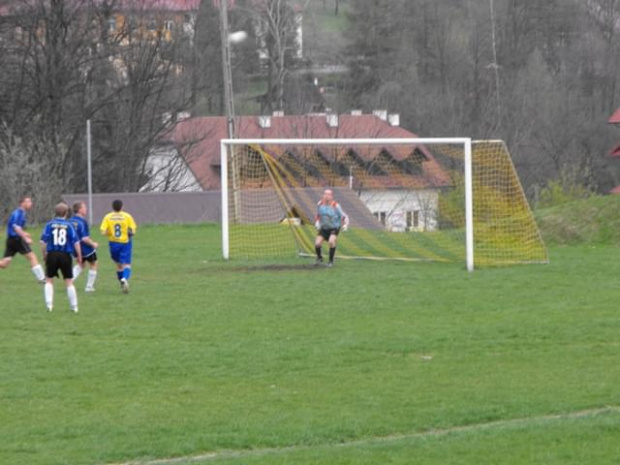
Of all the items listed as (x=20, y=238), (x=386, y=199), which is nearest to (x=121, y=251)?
(x=20, y=238)

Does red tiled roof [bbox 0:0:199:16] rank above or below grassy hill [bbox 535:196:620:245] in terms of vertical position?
above

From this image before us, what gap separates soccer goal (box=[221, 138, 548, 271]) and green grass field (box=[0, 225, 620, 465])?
3048 mm

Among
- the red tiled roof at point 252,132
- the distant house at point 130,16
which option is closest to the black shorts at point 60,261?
the distant house at point 130,16

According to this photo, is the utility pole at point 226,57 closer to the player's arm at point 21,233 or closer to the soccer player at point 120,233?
the player's arm at point 21,233

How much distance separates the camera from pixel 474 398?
11.3 m

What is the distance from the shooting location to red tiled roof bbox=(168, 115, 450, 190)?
57469 millimetres

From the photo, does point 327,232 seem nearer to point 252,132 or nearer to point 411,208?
point 411,208

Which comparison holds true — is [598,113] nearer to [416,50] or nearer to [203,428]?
[416,50]

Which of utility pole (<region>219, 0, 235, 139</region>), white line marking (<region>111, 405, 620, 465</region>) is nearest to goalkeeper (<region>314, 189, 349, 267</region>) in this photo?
utility pole (<region>219, 0, 235, 139</region>)

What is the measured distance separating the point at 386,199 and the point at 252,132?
32097mm

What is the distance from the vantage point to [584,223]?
31.5m

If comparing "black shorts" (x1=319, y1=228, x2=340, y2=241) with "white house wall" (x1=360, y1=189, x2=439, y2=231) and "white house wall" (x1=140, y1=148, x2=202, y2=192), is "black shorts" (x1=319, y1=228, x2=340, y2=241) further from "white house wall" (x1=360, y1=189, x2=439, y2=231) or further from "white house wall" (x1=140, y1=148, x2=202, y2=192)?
"white house wall" (x1=140, y1=148, x2=202, y2=192)

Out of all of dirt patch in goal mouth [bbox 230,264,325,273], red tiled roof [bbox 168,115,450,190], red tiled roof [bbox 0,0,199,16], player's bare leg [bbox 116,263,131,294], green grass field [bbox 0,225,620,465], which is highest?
red tiled roof [bbox 0,0,199,16]

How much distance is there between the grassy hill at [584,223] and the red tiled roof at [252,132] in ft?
80.7
